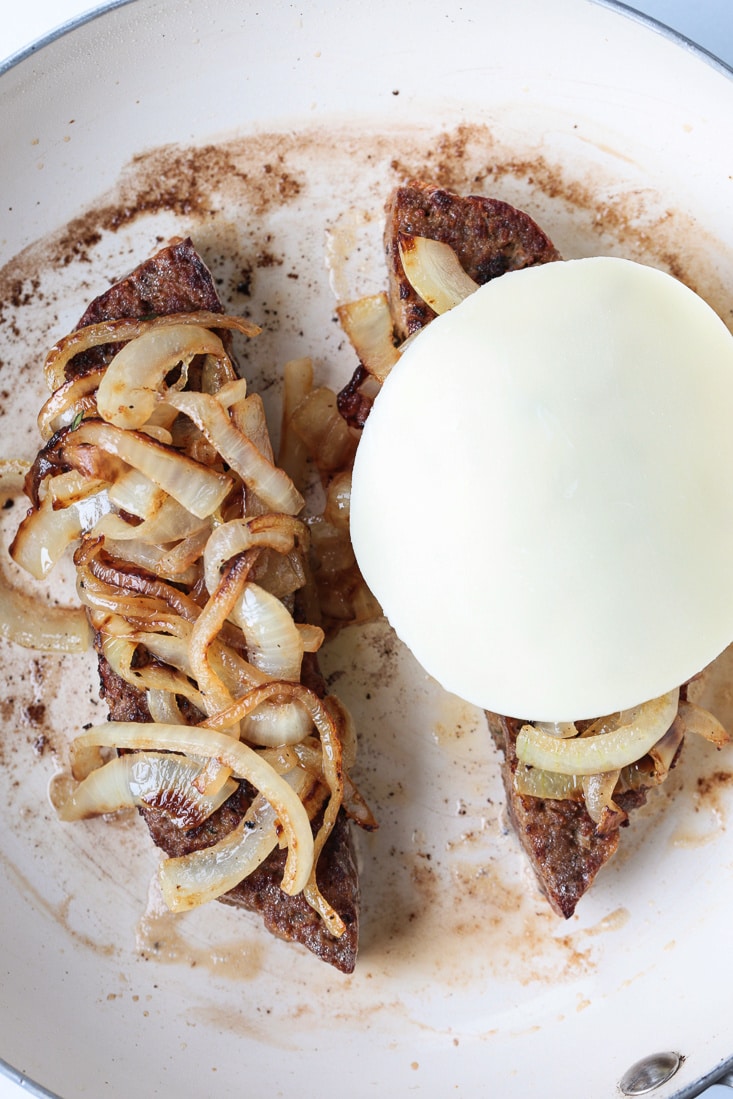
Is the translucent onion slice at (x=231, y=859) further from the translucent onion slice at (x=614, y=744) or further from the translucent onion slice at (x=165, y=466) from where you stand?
the translucent onion slice at (x=165, y=466)

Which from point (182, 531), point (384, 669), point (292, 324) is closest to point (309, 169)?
point (292, 324)

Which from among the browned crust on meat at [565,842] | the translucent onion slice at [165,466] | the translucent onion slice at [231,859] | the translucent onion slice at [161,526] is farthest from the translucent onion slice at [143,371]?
the browned crust on meat at [565,842]

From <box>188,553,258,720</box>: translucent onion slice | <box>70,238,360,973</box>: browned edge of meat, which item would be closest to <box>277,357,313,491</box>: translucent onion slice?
<box>70,238,360,973</box>: browned edge of meat

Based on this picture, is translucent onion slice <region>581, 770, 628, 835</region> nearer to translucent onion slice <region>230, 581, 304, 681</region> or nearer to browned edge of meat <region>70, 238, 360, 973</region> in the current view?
browned edge of meat <region>70, 238, 360, 973</region>

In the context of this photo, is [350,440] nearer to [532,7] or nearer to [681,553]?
[681,553]

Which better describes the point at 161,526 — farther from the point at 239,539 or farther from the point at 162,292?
the point at 162,292

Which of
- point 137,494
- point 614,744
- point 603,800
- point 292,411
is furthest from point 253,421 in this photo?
point 603,800
